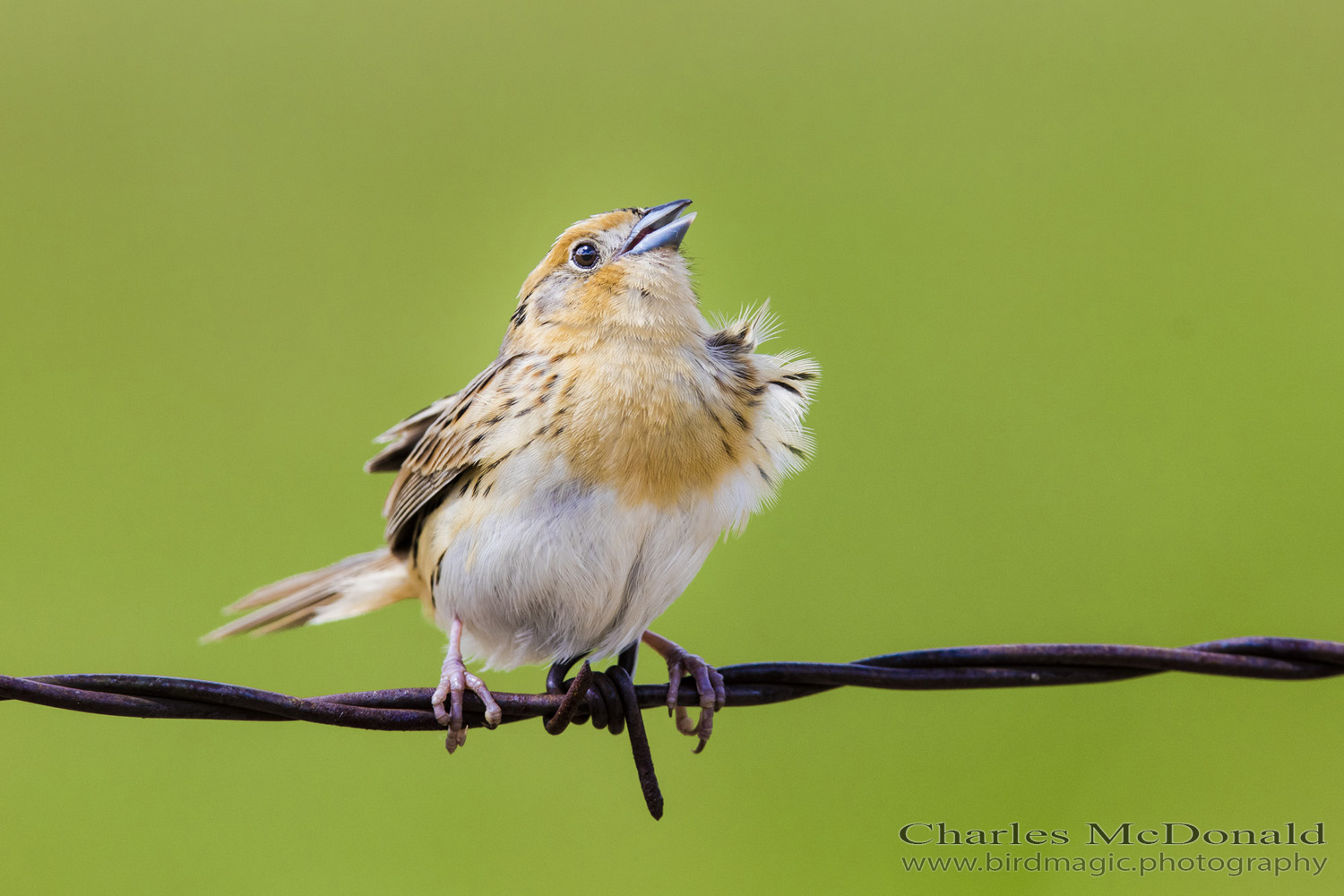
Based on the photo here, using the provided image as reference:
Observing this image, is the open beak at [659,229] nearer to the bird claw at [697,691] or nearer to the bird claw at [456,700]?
the bird claw at [697,691]

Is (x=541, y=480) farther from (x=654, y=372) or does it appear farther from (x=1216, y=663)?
(x=1216, y=663)

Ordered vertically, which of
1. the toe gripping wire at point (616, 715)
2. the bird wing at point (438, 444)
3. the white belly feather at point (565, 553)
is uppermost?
the bird wing at point (438, 444)

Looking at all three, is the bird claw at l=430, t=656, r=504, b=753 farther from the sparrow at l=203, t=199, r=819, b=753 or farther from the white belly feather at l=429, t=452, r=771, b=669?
the white belly feather at l=429, t=452, r=771, b=669

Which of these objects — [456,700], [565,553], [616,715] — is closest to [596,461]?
[565,553]

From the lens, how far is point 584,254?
368 cm

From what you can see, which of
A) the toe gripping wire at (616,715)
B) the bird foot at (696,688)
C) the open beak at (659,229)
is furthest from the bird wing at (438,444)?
the toe gripping wire at (616,715)

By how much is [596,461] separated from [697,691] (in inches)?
26.8

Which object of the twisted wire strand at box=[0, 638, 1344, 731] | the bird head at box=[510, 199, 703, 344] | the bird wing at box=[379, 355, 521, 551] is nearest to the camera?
the twisted wire strand at box=[0, 638, 1344, 731]

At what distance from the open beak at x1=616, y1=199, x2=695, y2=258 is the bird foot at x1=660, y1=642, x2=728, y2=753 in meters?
1.24

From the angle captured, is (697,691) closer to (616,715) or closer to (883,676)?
(616,715)

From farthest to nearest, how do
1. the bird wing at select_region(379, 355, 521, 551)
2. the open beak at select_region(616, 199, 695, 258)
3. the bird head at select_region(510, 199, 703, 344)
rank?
1. the open beak at select_region(616, 199, 695, 258)
2. the bird head at select_region(510, 199, 703, 344)
3. the bird wing at select_region(379, 355, 521, 551)

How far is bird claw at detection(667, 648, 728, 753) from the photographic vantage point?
2.77 metres

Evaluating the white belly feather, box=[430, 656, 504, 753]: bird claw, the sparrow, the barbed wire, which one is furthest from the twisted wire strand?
the white belly feather

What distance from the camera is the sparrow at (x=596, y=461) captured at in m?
3.15
